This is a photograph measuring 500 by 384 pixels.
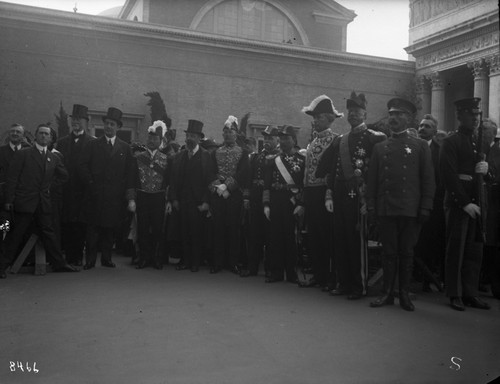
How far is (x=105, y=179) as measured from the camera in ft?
24.8

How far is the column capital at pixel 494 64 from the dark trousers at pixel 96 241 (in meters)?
15.3

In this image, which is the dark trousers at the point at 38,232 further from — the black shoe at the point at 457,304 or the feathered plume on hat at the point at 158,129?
the black shoe at the point at 457,304

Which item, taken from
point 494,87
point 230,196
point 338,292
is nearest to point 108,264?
point 230,196

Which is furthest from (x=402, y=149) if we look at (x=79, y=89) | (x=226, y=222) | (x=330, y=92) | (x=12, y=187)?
(x=330, y=92)

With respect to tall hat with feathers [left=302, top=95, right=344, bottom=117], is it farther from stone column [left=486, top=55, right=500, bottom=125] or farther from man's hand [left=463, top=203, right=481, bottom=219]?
Answer: stone column [left=486, top=55, right=500, bottom=125]

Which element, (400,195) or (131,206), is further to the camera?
(131,206)

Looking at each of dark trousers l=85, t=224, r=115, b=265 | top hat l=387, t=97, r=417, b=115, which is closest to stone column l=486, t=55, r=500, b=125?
top hat l=387, t=97, r=417, b=115

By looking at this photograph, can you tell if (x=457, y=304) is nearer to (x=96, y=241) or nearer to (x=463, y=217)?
(x=463, y=217)

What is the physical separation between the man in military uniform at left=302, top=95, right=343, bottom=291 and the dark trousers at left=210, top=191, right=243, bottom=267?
1.51 m

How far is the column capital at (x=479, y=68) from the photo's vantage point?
1850 centimetres

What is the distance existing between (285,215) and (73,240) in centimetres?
329

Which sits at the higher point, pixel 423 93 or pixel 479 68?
pixel 479 68

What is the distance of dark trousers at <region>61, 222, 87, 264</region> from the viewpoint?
25.3ft

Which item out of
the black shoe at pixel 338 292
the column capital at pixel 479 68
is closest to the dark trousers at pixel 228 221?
the black shoe at pixel 338 292
